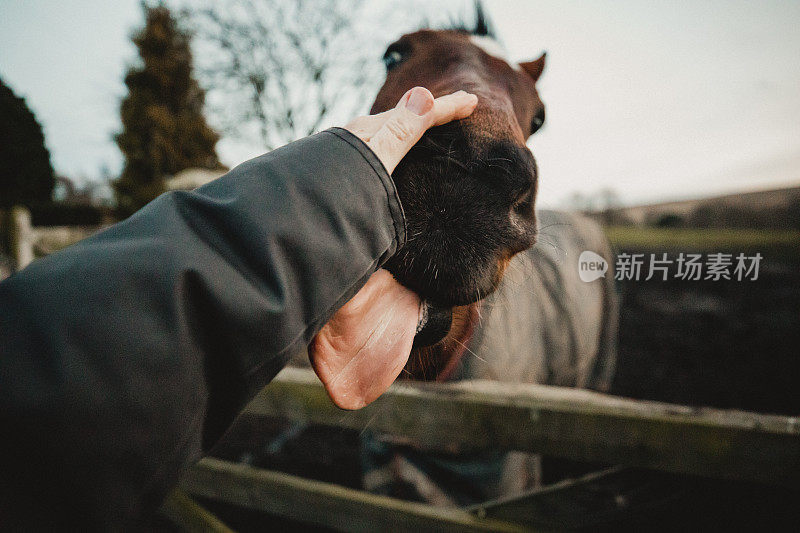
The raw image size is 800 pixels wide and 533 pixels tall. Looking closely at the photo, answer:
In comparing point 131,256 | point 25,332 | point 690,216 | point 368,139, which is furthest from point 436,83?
point 690,216

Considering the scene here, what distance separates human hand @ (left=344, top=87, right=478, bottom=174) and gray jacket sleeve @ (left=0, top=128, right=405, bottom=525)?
5 centimetres

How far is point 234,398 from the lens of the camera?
55cm

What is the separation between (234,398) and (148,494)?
14 cm

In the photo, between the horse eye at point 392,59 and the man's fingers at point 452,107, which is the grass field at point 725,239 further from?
the man's fingers at point 452,107

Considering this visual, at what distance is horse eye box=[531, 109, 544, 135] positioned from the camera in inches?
71.1

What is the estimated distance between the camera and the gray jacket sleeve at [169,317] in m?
0.42

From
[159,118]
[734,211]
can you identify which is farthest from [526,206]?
[159,118]

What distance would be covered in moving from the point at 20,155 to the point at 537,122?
161 inches

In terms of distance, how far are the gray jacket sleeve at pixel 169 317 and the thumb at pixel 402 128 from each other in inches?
1.6

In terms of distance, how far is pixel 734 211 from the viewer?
367 centimetres

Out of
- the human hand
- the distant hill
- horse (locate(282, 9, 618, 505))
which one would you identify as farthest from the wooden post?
the distant hill

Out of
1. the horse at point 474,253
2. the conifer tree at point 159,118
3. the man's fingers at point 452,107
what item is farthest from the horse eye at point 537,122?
the conifer tree at point 159,118

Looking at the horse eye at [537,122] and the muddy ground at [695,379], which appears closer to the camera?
the muddy ground at [695,379]

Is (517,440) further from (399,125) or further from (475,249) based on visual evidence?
(399,125)
